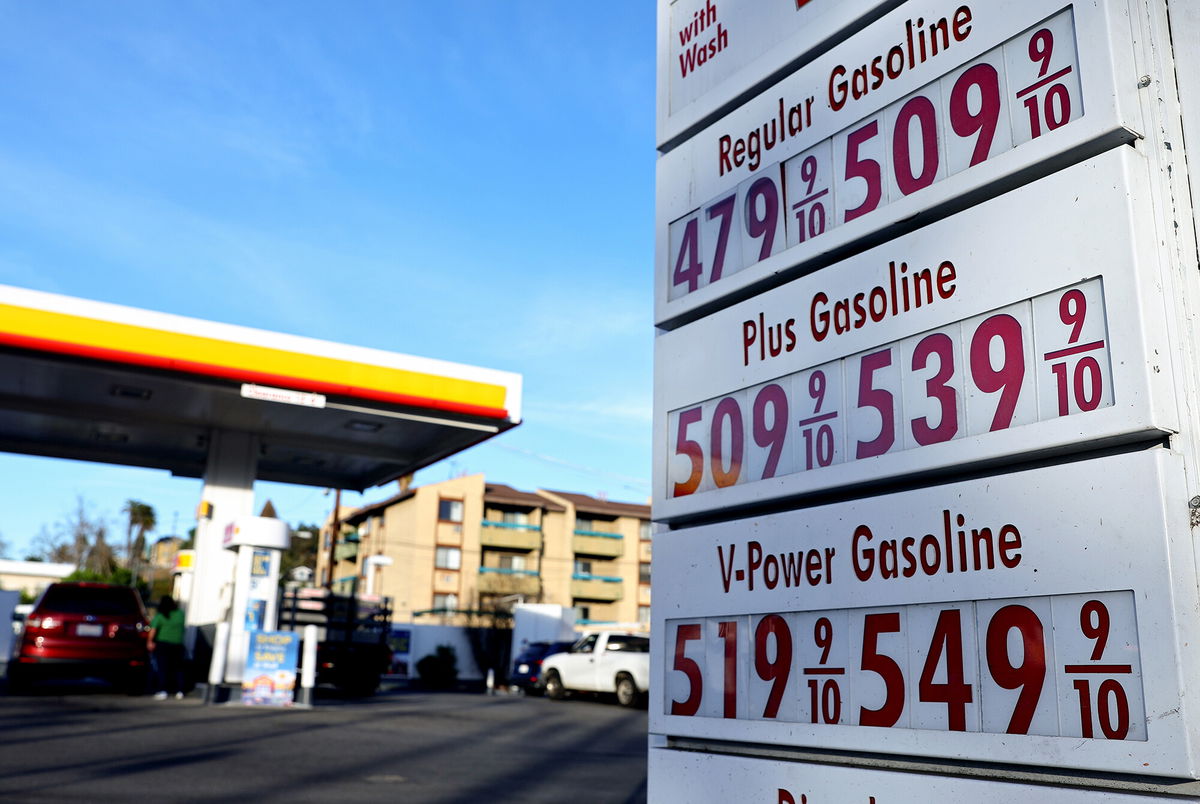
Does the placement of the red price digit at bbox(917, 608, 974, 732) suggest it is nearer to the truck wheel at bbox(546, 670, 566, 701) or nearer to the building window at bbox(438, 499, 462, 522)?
the truck wheel at bbox(546, 670, 566, 701)

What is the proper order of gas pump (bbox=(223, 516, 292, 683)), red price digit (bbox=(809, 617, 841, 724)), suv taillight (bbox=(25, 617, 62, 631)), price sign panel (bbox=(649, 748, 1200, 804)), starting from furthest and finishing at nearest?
gas pump (bbox=(223, 516, 292, 683)) → suv taillight (bbox=(25, 617, 62, 631)) → red price digit (bbox=(809, 617, 841, 724)) → price sign panel (bbox=(649, 748, 1200, 804))

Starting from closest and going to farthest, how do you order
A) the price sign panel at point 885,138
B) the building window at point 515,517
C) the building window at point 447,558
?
the price sign panel at point 885,138 < the building window at point 447,558 < the building window at point 515,517

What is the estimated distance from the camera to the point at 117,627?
658 inches

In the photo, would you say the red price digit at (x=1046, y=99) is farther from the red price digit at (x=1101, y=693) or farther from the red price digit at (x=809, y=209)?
the red price digit at (x=1101, y=693)

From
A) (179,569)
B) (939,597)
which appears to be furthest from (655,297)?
(179,569)

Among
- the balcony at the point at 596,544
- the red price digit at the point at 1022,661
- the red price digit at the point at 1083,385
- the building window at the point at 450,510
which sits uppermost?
the building window at the point at 450,510

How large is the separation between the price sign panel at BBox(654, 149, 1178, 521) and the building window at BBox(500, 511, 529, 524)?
69.1m

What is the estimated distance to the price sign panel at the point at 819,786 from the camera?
2.03m

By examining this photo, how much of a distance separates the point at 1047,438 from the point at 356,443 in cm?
2060

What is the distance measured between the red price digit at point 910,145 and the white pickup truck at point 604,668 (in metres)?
19.3

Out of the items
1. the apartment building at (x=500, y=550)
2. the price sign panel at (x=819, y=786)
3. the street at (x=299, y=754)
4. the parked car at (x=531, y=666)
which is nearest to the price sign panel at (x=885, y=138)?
the price sign panel at (x=819, y=786)

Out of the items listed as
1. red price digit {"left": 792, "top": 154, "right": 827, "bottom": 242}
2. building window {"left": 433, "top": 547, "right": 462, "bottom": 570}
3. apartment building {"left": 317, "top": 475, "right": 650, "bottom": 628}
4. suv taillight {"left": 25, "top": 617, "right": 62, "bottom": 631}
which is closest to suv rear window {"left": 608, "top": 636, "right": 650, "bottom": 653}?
suv taillight {"left": 25, "top": 617, "right": 62, "bottom": 631}

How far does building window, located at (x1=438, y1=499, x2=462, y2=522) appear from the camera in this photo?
67812mm

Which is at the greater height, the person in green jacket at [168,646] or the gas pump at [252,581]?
the gas pump at [252,581]
